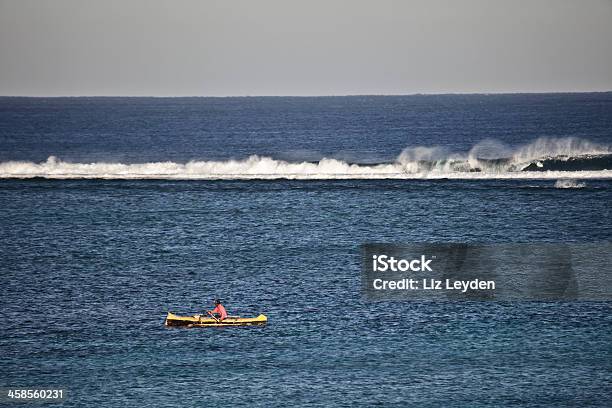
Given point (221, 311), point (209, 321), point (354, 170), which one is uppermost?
point (354, 170)

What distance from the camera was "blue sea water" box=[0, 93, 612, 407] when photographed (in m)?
49.5

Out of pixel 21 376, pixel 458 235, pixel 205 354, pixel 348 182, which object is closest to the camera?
pixel 21 376

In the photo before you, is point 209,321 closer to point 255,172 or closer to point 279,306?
point 279,306

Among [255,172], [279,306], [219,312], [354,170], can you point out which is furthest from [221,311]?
[354,170]

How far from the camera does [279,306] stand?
206ft

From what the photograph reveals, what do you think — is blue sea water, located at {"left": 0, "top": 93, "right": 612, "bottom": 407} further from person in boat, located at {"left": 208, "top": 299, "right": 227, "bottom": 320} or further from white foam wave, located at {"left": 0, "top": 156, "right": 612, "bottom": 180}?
white foam wave, located at {"left": 0, "top": 156, "right": 612, "bottom": 180}

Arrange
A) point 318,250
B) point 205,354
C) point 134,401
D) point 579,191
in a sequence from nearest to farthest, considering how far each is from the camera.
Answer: point 134,401
point 205,354
point 318,250
point 579,191

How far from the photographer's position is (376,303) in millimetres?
65062

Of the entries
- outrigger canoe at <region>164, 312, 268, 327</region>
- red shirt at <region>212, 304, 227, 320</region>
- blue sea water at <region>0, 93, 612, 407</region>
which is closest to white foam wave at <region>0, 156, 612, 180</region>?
blue sea water at <region>0, 93, 612, 407</region>

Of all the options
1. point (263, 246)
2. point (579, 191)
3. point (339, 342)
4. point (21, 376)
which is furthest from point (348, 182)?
point (21, 376)

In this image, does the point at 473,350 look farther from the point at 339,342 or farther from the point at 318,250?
the point at 318,250

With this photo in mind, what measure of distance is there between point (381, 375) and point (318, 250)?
3196cm

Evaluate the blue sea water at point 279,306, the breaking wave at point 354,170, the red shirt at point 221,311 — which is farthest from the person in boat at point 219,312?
the breaking wave at point 354,170

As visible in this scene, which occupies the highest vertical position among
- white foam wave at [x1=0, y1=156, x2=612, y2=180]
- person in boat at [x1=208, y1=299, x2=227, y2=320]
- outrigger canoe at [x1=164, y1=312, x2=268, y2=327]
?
white foam wave at [x1=0, y1=156, x2=612, y2=180]
